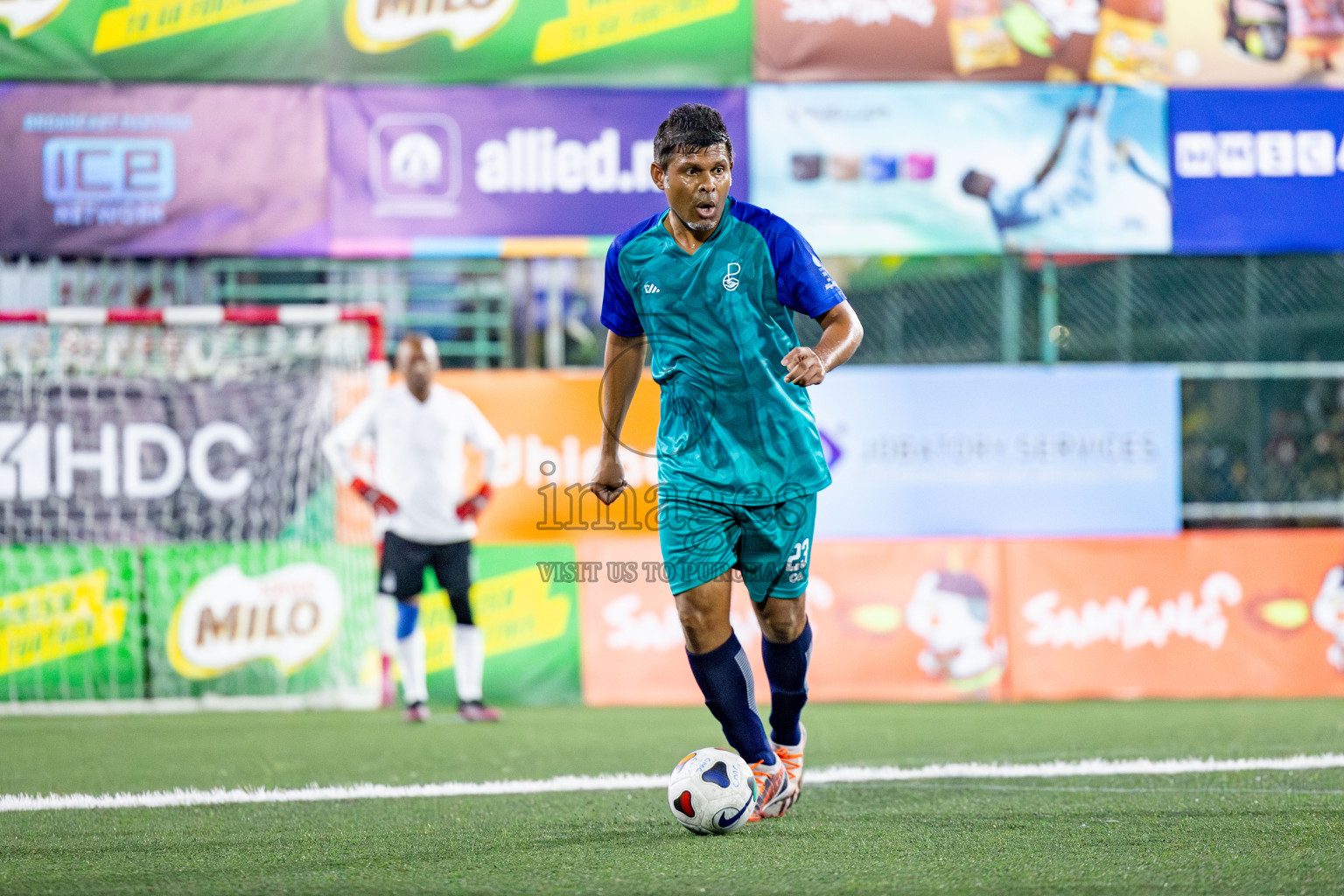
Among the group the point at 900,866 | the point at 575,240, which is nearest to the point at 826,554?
the point at 575,240

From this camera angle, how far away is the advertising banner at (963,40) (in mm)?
10844

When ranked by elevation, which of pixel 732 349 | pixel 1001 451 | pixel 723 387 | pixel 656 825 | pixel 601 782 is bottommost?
pixel 601 782

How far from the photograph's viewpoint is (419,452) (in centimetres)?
914

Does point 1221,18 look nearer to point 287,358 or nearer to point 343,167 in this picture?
point 343,167

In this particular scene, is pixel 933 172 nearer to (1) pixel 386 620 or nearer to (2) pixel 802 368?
(1) pixel 386 620

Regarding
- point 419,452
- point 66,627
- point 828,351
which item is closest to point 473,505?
point 419,452

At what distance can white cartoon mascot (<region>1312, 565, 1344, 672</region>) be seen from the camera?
10.2 m

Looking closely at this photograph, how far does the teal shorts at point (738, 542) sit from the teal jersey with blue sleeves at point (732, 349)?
38 mm

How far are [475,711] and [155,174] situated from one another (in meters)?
4.19

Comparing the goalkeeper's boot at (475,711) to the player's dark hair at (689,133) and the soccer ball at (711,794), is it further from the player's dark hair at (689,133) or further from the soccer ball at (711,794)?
the player's dark hair at (689,133)

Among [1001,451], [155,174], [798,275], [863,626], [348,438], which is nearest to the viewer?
[798,275]

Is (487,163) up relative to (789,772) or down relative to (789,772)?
up

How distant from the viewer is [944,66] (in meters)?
10.9

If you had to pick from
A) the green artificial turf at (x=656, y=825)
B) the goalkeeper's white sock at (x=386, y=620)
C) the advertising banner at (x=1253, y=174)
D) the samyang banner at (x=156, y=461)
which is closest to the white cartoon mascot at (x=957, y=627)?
the green artificial turf at (x=656, y=825)
